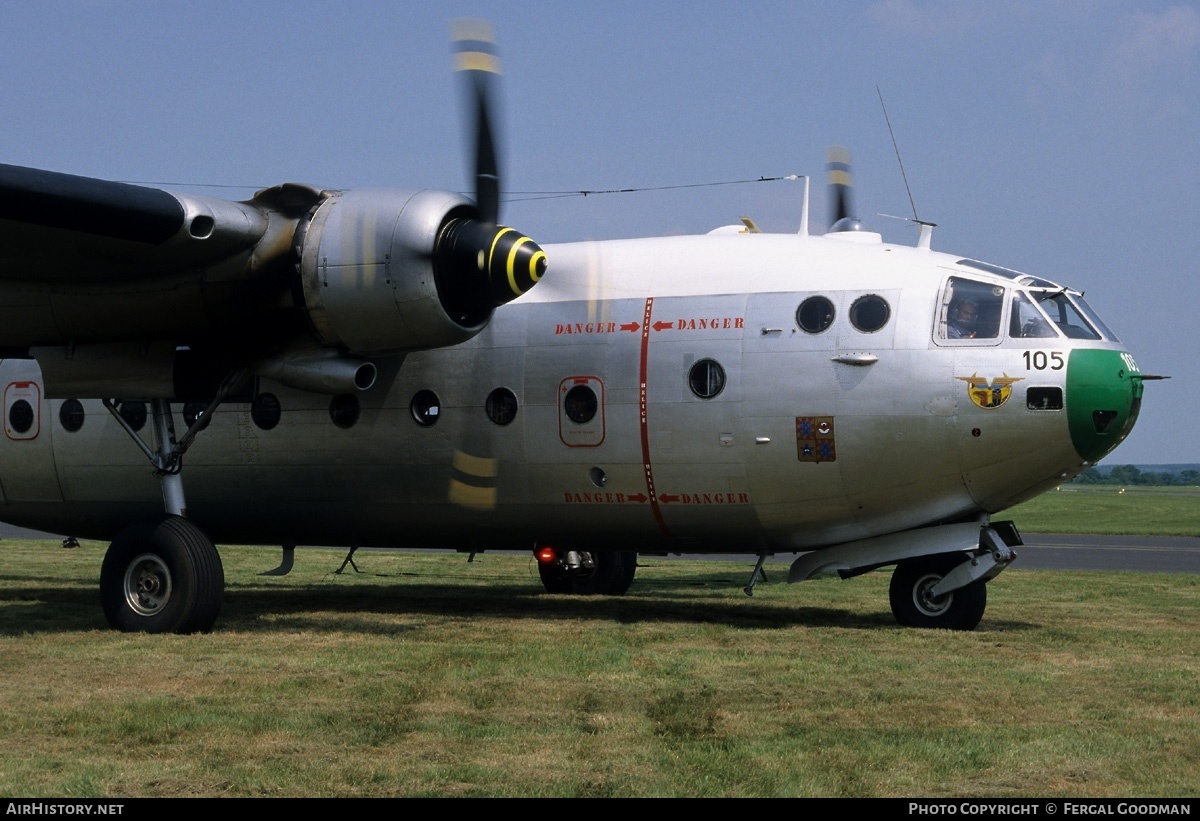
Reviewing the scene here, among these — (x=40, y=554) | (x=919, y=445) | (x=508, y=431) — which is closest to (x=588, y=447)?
(x=508, y=431)

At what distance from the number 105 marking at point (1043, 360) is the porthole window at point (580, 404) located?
4.36m

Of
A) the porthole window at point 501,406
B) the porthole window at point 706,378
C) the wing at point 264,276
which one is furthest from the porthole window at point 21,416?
the porthole window at point 706,378

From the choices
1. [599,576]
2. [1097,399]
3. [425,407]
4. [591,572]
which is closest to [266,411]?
[425,407]

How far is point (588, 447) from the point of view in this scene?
13492 millimetres

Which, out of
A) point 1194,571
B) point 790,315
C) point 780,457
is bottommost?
point 1194,571

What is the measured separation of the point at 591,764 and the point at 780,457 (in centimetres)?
611

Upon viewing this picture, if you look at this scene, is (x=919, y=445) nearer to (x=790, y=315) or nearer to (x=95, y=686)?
(x=790, y=315)

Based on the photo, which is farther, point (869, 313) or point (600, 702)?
point (869, 313)

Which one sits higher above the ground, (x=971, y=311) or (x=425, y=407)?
(x=971, y=311)

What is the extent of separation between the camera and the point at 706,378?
43.1ft

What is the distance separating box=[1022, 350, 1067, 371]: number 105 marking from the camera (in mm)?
12258

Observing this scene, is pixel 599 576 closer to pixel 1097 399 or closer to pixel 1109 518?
pixel 1097 399

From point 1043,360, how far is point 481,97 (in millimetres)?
6078

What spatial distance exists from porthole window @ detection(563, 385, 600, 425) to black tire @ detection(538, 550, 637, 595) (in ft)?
16.3
